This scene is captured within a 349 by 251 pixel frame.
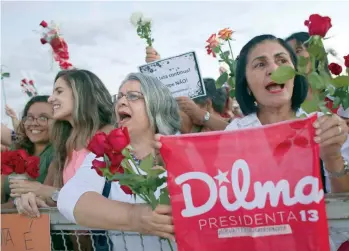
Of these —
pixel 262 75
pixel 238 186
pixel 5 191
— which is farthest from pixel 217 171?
pixel 5 191

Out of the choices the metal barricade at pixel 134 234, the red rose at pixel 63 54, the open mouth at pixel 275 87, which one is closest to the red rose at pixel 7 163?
the metal barricade at pixel 134 234

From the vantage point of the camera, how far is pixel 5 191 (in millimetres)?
3480

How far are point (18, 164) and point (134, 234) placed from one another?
988 millimetres

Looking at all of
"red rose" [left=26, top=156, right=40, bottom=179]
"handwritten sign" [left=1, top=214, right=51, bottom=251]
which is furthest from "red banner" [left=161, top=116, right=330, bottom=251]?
"red rose" [left=26, top=156, right=40, bottom=179]

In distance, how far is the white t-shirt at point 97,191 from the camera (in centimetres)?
178

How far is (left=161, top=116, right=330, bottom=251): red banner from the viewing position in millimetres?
1436

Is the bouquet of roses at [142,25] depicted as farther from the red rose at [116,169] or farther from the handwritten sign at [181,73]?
the red rose at [116,169]

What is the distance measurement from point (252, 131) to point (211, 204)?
268mm

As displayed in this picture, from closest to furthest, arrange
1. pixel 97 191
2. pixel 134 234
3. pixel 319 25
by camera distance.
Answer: pixel 319 25, pixel 97 191, pixel 134 234

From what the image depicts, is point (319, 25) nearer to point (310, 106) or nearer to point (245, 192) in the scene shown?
point (310, 106)

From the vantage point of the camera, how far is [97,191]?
1.87m

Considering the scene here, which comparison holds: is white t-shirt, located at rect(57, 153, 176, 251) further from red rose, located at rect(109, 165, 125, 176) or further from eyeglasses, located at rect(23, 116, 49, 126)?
eyeglasses, located at rect(23, 116, 49, 126)

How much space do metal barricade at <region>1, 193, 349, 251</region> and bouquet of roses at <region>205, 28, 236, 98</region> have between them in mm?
1123

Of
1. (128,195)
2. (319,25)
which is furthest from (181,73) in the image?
(319,25)
